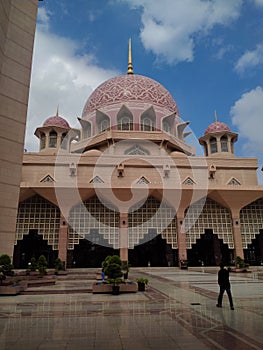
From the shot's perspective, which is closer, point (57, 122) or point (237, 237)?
point (237, 237)

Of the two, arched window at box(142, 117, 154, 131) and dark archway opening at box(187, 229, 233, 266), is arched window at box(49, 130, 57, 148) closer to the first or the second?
arched window at box(142, 117, 154, 131)

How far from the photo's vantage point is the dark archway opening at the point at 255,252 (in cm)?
2680

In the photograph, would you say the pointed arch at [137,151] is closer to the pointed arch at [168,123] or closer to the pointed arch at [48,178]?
the pointed arch at [168,123]

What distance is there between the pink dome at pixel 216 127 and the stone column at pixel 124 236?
1613 cm

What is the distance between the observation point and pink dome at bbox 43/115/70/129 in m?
34.4

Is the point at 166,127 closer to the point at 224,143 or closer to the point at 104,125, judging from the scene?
the point at 224,143

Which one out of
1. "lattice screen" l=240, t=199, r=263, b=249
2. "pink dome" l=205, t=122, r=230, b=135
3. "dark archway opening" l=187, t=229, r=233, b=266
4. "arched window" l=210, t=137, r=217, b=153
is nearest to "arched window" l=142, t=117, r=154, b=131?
"pink dome" l=205, t=122, r=230, b=135

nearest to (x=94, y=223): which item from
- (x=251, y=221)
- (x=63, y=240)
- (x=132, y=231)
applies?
(x=63, y=240)

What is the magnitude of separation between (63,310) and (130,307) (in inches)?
61.7

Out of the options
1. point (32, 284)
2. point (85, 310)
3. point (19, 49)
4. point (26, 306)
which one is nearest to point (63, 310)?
point (85, 310)

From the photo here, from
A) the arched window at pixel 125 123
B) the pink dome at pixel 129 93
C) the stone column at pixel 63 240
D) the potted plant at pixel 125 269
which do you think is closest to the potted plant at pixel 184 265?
the potted plant at pixel 125 269

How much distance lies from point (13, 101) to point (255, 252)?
2539 centimetres

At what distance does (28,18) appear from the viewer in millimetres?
9609

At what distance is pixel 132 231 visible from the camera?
79.8ft
